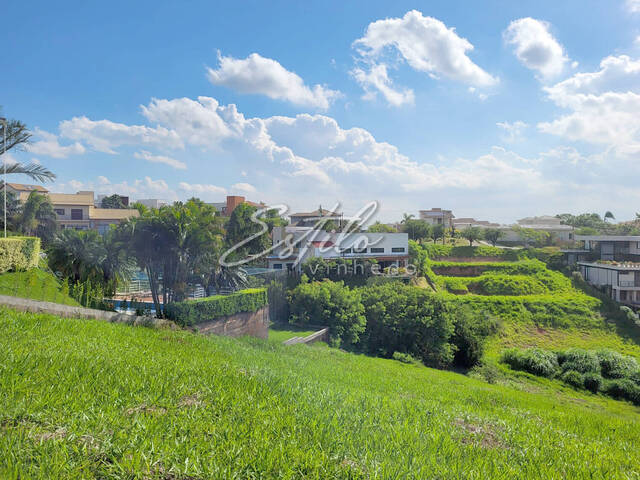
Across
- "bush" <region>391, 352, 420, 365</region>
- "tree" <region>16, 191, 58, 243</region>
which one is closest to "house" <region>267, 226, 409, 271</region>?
"bush" <region>391, 352, 420, 365</region>

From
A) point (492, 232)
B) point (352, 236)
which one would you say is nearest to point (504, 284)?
point (352, 236)

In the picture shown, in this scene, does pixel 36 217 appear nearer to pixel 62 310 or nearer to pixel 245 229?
pixel 245 229

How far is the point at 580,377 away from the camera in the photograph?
18.6 meters

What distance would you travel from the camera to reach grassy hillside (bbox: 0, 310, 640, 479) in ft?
8.13

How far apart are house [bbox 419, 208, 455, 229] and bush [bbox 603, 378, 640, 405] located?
5395 cm

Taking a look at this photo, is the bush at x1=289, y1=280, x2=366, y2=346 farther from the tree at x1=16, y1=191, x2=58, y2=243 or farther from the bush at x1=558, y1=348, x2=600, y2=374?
the tree at x1=16, y1=191, x2=58, y2=243

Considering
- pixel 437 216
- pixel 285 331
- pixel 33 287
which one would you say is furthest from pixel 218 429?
pixel 437 216

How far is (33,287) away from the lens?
1016cm

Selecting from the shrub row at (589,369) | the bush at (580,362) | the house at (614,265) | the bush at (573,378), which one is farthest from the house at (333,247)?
the house at (614,265)

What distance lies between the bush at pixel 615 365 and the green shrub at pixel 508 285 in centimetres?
1418

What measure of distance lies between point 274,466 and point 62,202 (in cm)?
4175

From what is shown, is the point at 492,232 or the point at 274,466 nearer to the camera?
the point at 274,466

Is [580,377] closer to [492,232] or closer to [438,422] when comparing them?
[438,422]

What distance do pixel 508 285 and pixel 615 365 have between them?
1566cm
